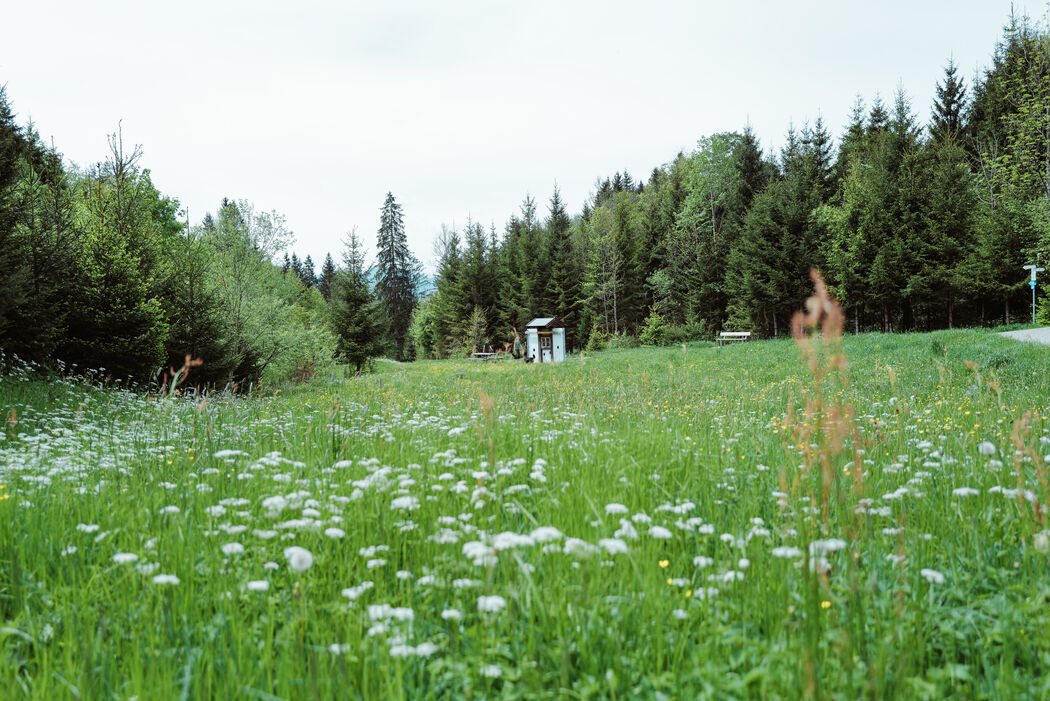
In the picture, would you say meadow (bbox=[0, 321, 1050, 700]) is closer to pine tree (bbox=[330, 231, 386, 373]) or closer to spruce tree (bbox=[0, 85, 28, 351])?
spruce tree (bbox=[0, 85, 28, 351])

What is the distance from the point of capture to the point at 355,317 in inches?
1085

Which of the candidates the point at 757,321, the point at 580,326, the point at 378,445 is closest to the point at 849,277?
the point at 757,321

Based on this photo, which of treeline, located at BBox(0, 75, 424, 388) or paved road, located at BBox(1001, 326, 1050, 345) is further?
paved road, located at BBox(1001, 326, 1050, 345)

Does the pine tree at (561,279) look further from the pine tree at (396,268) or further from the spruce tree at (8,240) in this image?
the spruce tree at (8,240)

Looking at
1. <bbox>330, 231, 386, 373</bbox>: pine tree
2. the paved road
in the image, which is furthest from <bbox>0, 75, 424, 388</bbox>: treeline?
the paved road

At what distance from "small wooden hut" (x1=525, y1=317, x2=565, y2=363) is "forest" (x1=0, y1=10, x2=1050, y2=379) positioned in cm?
817

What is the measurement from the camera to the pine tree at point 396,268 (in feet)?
195

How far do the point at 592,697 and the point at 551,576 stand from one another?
1.78ft

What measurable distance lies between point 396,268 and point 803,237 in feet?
146

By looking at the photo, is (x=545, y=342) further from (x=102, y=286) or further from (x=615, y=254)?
(x=102, y=286)

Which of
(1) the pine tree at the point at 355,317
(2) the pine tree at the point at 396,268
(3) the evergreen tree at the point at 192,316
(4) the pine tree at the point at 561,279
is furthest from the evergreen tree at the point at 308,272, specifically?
(3) the evergreen tree at the point at 192,316

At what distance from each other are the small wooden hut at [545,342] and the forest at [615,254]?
8.17 meters

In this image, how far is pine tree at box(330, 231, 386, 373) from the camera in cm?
2714

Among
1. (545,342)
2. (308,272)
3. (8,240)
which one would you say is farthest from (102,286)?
(308,272)
